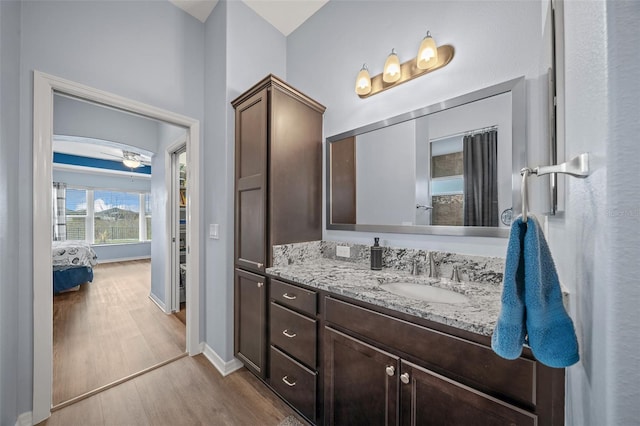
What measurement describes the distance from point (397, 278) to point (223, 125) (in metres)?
1.81

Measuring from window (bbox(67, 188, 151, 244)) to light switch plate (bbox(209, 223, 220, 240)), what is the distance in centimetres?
662

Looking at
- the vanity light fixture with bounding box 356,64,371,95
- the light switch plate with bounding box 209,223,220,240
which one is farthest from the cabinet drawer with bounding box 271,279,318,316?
the vanity light fixture with bounding box 356,64,371,95

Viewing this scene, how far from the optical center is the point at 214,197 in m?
2.09

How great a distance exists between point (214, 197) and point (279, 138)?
0.85 m

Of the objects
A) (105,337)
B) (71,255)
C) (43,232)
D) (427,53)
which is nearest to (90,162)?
(71,255)

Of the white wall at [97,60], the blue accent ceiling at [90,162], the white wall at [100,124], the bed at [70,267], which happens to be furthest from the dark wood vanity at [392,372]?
the blue accent ceiling at [90,162]

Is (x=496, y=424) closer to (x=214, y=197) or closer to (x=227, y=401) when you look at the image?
(x=227, y=401)

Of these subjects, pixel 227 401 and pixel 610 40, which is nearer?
pixel 610 40

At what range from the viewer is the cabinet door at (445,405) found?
77 cm

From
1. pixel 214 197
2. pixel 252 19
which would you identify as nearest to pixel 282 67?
pixel 252 19

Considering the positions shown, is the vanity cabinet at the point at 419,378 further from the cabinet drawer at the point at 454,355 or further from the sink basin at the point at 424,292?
the sink basin at the point at 424,292

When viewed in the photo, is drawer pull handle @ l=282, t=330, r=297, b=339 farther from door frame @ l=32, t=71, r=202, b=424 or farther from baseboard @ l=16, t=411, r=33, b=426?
baseboard @ l=16, t=411, r=33, b=426

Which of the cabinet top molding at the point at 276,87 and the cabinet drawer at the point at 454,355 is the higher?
the cabinet top molding at the point at 276,87

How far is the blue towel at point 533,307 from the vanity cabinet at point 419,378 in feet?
0.99
